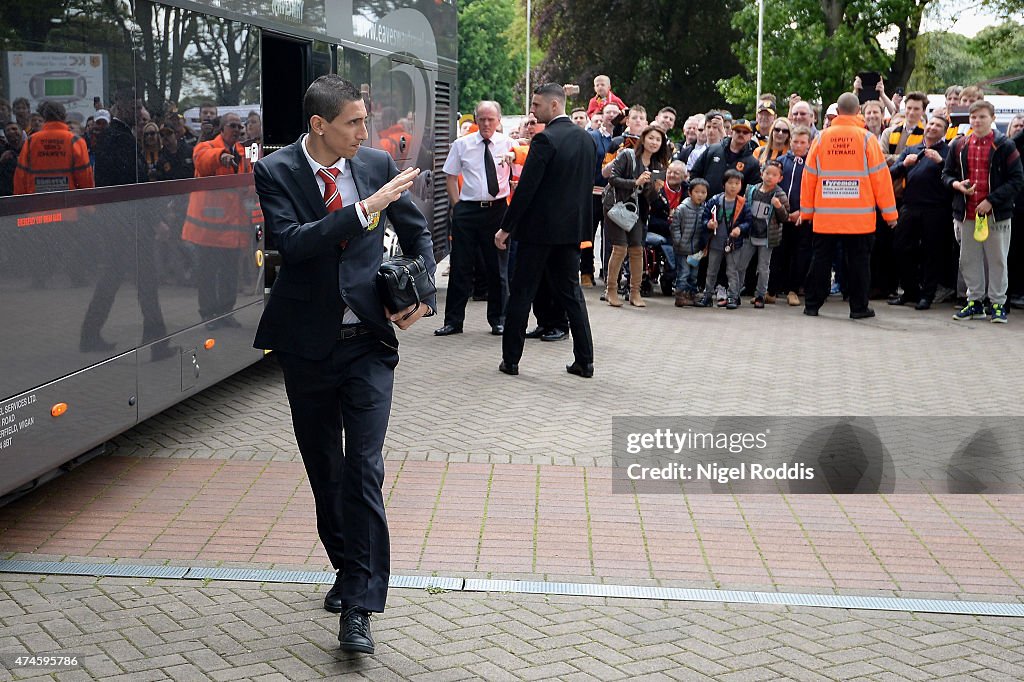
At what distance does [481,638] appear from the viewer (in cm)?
478

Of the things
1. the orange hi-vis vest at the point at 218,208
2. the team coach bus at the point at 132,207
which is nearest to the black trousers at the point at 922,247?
the team coach bus at the point at 132,207

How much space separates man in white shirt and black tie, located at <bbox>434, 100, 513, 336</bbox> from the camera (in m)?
11.7

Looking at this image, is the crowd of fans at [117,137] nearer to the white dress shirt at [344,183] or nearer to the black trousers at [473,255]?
the white dress shirt at [344,183]

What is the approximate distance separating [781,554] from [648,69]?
43222 millimetres

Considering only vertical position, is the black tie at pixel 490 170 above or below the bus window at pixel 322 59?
below

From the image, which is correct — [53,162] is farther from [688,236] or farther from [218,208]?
[688,236]

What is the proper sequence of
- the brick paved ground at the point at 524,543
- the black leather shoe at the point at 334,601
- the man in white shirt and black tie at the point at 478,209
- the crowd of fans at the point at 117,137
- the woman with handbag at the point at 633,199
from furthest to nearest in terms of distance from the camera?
the woman with handbag at the point at 633,199 < the man in white shirt and black tie at the point at 478,209 < the crowd of fans at the point at 117,137 < the black leather shoe at the point at 334,601 < the brick paved ground at the point at 524,543

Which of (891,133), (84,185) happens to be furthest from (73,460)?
(891,133)

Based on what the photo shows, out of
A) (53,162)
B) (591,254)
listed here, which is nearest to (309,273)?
(53,162)

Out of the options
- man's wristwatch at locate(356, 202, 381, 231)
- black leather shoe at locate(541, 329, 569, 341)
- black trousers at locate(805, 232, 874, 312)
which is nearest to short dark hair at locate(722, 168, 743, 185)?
black trousers at locate(805, 232, 874, 312)

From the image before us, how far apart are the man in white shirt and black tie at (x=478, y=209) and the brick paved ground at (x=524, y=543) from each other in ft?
6.25

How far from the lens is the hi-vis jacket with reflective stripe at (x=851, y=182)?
496 inches

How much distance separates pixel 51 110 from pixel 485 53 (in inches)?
2885

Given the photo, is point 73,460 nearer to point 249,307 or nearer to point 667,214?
point 249,307
